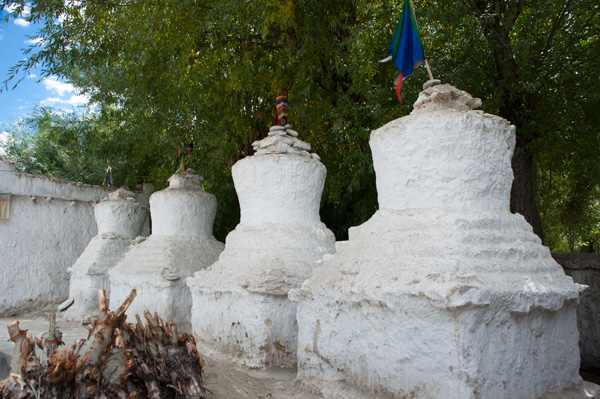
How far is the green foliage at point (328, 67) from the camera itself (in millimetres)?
5484

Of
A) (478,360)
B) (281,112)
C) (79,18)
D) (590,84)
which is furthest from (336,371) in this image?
(79,18)

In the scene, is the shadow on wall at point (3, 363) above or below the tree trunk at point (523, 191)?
below

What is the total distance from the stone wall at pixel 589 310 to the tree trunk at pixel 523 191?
0.63 metres

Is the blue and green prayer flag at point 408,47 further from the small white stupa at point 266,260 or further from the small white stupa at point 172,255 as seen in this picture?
the small white stupa at point 172,255

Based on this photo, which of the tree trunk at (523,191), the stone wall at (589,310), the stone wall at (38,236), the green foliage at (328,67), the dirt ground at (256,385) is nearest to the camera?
the dirt ground at (256,385)

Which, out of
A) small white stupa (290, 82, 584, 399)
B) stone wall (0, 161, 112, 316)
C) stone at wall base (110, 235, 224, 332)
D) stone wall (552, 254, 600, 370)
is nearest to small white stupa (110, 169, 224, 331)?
stone at wall base (110, 235, 224, 332)

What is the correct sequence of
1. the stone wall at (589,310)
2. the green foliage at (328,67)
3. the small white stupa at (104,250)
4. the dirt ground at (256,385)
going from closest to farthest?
the dirt ground at (256,385) < the stone wall at (589,310) < the green foliage at (328,67) < the small white stupa at (104,250)

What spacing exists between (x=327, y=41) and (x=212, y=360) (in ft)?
13.1

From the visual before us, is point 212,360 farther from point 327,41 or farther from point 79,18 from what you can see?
point 79,18

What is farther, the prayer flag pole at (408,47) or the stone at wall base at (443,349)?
the prayer flag pole at (408,47)

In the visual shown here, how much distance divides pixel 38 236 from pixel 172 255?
3.71 metres

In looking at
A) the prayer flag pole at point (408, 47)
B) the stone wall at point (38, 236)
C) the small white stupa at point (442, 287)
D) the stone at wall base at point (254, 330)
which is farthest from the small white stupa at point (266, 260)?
the stone wall at point (38, 236)

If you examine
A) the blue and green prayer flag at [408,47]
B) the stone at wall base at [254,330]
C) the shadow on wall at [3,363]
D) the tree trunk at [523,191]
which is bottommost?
the shadow on wall at [3,363]

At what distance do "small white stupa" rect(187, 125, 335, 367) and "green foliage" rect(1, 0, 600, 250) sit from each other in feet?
4.54
